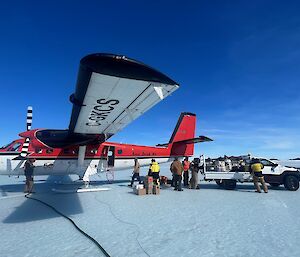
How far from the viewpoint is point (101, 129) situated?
11328 millimetres

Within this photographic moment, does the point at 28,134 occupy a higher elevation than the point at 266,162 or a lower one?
higher

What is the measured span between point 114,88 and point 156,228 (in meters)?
4.03

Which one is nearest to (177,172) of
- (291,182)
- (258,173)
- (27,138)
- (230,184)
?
(230,184)

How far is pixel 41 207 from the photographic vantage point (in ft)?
29.8

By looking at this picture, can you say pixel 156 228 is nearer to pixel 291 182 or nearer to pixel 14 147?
pixel 291 182

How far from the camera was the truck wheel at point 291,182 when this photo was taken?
12719mm

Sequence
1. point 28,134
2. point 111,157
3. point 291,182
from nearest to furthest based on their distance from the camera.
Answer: point 291,182 → point 28,134 → point 111,157

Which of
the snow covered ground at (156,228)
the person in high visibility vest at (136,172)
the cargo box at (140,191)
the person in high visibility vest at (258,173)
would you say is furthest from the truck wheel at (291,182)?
the person in high visibility vest at (136,172)

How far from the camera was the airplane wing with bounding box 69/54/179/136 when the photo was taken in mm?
4855

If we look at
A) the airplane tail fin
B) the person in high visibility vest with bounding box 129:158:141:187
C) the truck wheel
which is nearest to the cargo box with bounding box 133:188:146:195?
the person in high visibility vest with bounding box 129:158:141:187

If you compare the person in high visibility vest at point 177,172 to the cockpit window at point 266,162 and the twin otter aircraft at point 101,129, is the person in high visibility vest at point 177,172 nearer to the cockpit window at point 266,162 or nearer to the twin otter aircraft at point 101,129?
the twin otter aircraft at point 101,129

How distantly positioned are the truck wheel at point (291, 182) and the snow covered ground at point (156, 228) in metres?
3.32

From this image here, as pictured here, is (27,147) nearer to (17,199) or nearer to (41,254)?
(17,199)

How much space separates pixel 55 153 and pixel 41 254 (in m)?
9.84
